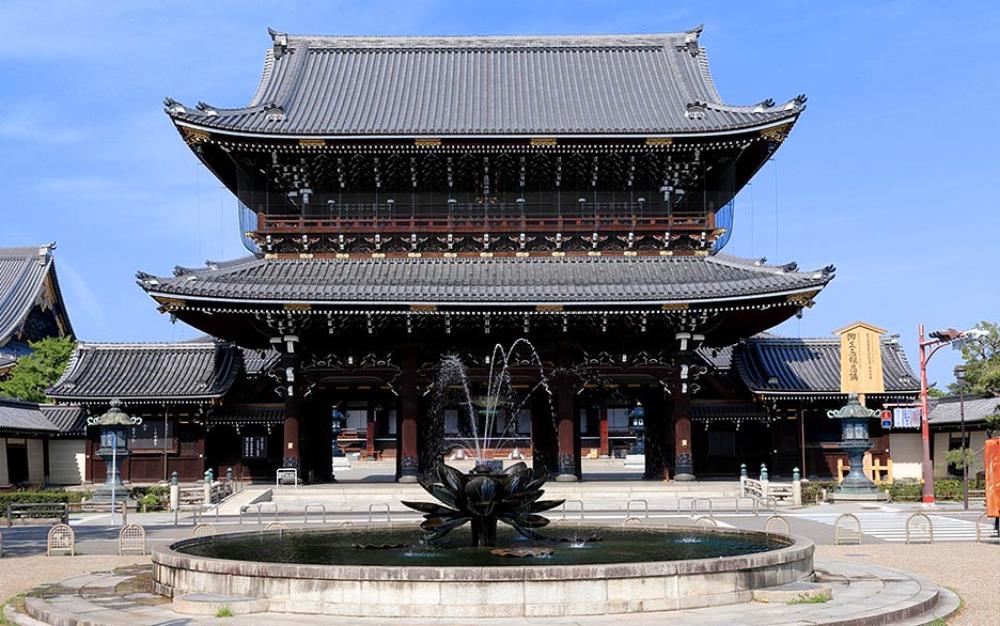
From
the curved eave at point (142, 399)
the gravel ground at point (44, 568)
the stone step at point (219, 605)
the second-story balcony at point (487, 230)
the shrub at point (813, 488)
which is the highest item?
the second-story balcony at point (487, 230)

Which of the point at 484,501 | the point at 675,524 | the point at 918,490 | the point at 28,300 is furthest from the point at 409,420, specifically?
the point at 28,300

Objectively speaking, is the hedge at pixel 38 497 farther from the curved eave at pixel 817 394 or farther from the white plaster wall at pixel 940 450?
the white plaster wall at pixel 940 450

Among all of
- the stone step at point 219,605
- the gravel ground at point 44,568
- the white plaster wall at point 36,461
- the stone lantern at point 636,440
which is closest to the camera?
the stone step at point 219,605

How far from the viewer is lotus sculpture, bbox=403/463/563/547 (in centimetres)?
1894

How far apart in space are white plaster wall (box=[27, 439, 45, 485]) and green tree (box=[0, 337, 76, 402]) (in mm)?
6757

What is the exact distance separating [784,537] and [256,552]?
10.3 meters

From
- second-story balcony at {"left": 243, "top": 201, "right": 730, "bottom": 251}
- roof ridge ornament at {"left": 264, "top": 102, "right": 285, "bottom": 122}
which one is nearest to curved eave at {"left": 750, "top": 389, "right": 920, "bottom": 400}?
second-story balcony at {"left": 243, "top": 201, "right": 730, "bottom": 251}

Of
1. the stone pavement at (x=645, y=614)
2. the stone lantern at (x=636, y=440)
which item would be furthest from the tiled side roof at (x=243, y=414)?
the stone lantern at (x=636, y=440)

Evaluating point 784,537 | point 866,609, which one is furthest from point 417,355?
point 866,609

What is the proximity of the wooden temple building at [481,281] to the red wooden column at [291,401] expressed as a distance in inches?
2.9

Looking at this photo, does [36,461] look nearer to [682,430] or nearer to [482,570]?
[682,430]

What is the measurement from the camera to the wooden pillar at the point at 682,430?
39.2 metres

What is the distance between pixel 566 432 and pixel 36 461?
2611 cm

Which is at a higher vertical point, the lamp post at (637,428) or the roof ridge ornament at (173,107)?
the roof ridge ornament at (173,107)
